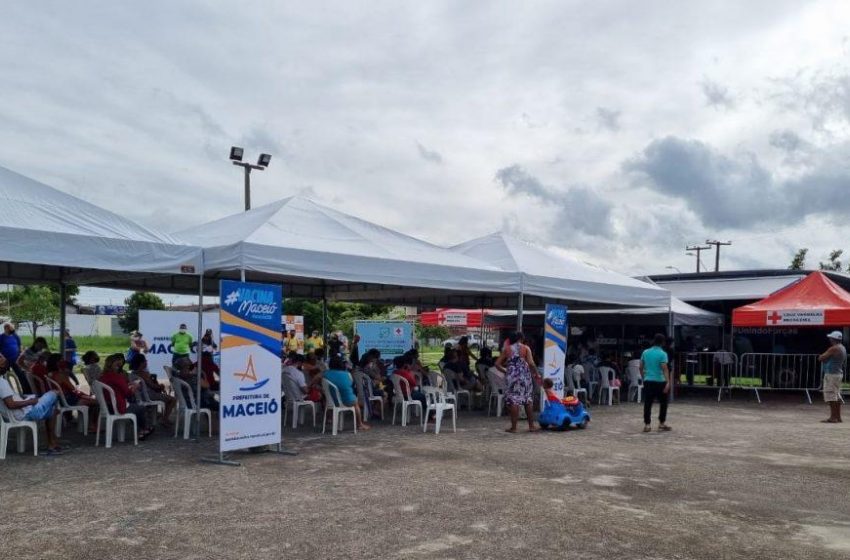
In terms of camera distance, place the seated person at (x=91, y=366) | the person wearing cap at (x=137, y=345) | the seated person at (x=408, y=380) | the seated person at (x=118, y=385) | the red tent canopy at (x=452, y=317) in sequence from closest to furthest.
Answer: the seated person at (x=118, y=385)
the seated person at (x=91, y=366)
the seated person at (x=408, y=380)
the person wearing cap at (x=137, y=345)
the red tent canopy at (x=452, y=317)

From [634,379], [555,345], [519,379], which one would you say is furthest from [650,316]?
[519,379]

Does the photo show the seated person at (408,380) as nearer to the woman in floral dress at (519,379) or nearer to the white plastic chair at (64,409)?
the woman in floral dress at (519,379)

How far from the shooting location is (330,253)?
9.13 m

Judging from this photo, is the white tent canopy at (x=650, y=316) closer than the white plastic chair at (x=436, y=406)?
No

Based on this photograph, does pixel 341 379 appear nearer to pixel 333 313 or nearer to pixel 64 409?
pixel 64 409

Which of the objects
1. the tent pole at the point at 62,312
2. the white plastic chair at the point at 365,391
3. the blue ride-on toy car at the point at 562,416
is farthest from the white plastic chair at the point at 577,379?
the tent pole at the point at 62,312

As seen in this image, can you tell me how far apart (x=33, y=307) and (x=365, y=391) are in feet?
110

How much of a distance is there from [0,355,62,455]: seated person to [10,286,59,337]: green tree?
109 ft

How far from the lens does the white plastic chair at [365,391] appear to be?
10.7m

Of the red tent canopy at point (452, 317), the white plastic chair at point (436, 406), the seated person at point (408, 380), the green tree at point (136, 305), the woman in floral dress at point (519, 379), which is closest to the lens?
the white plastic chair at point (436, 406)

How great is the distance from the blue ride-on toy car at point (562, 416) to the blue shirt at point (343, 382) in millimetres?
2843

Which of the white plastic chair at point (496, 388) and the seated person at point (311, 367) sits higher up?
the seated person at point (311, 367)

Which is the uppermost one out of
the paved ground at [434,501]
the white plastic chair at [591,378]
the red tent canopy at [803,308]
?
the red tent canopy at [803,308]

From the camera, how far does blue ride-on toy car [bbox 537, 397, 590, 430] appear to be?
35.2ft
